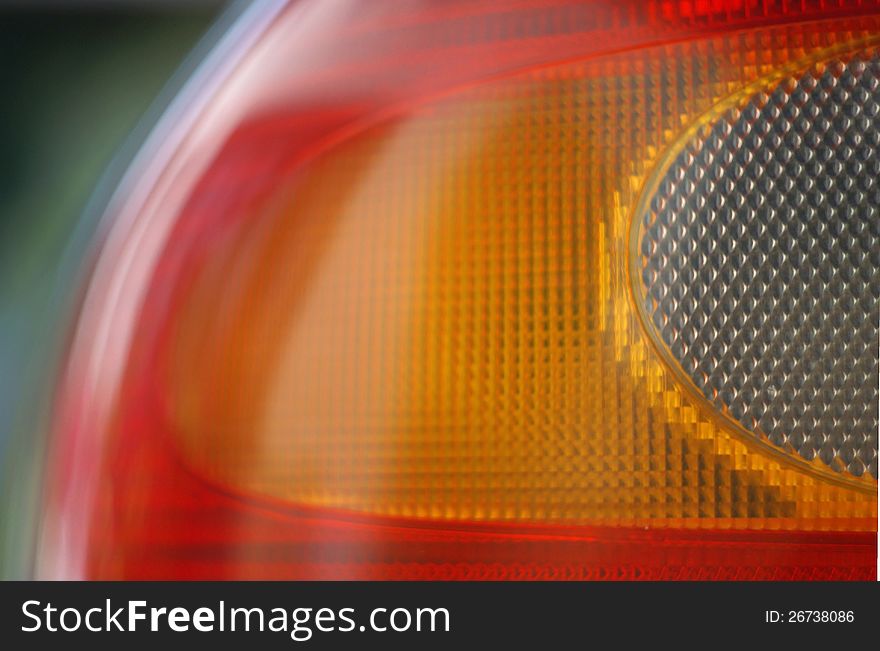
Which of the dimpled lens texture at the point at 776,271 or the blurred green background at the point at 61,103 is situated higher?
the blurred green background at the point at 61,103

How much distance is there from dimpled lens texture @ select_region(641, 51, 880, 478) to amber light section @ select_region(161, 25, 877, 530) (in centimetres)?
1

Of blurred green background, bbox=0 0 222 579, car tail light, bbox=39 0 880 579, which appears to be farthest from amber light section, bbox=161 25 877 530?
blurred green background, bbox=0 0 222 579

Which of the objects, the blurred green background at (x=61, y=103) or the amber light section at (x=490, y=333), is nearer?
the amber light section at (x=490, y=333)

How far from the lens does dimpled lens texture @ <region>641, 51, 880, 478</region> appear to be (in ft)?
1.31

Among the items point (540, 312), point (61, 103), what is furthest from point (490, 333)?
point (61, 103)

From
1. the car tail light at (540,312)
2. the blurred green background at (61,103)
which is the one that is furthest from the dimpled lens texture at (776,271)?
the blurred green background at (61,103)

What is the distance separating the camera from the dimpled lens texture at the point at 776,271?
1.31 feet

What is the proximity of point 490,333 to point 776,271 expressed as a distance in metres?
0.12

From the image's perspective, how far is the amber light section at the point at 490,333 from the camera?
1.30 feet

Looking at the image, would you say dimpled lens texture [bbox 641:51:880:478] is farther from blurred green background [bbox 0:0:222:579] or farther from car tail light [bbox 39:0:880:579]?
blurred green background [bbox 0:0:222:579]

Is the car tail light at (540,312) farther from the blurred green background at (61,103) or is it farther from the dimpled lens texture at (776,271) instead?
the blurred green background at (61,103)

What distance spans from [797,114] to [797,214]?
1.6 inches
